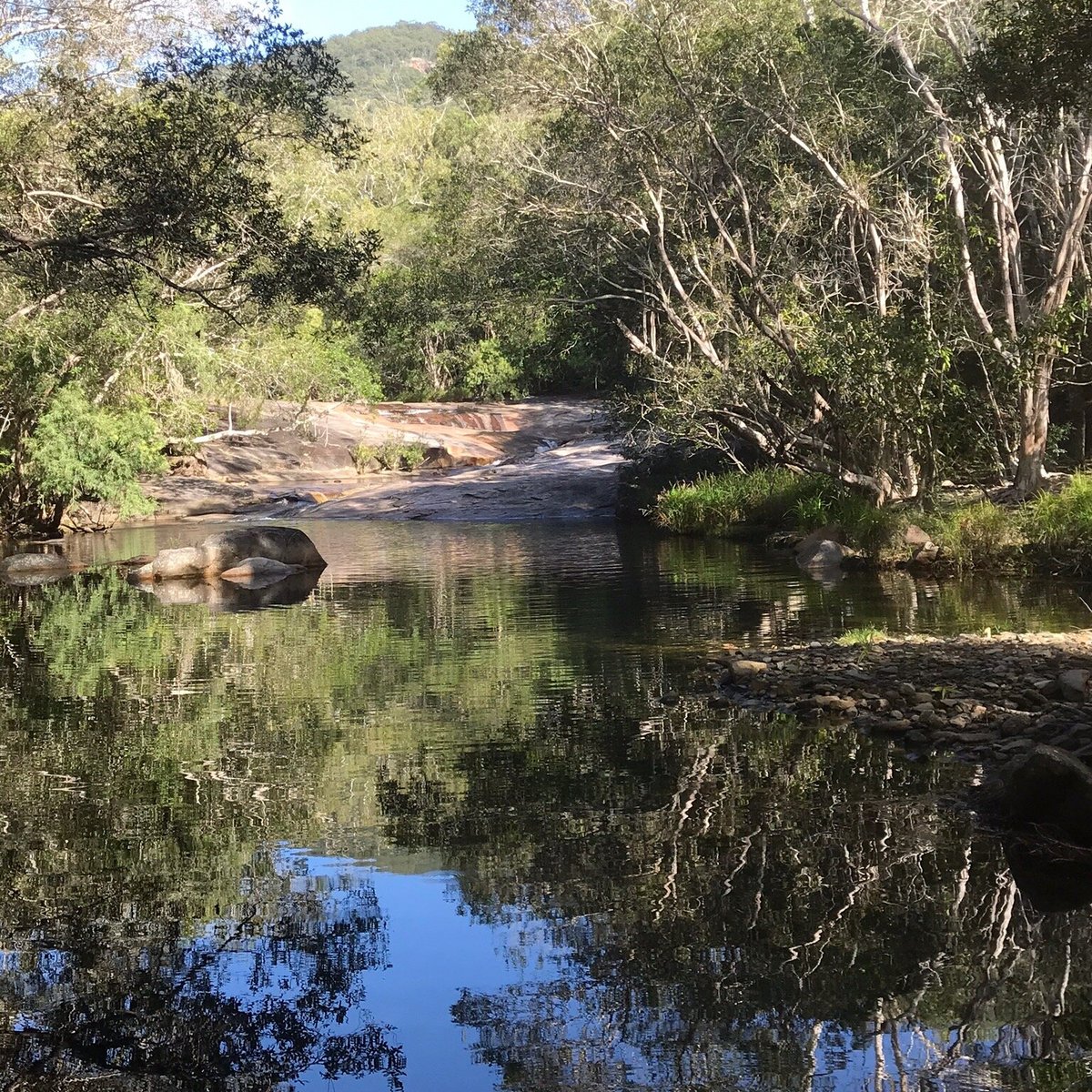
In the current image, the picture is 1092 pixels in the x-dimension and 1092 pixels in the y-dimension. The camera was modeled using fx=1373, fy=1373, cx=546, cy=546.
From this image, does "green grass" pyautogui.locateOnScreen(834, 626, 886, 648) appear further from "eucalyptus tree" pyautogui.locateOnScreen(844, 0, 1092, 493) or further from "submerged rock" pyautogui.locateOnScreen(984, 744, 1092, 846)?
"eucalyptus tree" pyautogui.locateOnScreen(844, 0, 1092, 493)

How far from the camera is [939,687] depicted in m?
10.3

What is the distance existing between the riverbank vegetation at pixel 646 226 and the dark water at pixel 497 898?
550 centimetres

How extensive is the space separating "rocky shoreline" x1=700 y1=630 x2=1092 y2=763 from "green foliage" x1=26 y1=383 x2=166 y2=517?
19756 millimetres

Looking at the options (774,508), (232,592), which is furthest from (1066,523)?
(232,592)

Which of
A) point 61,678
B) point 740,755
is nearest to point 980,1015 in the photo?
point 740,755

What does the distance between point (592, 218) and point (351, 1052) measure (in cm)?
2250

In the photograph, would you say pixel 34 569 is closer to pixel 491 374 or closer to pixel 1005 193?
pixel 1005 193

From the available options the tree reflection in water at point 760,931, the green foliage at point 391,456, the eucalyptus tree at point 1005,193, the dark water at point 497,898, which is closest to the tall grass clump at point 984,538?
the eucalyptus tree at point 1005,193

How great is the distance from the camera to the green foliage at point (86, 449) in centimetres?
2908

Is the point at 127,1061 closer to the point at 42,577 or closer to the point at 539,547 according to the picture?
the point at 42,577

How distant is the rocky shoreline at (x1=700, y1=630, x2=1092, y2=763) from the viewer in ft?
29.5

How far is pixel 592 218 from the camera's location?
1019 inches

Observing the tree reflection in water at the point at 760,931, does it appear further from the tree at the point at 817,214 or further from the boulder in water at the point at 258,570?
the boulder in water at the point at 258,570

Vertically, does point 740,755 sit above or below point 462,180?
below
